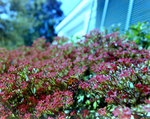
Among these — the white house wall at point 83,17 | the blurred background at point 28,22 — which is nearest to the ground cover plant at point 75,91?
the white house wall at point 83,17

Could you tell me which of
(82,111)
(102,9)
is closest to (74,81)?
(82,111)

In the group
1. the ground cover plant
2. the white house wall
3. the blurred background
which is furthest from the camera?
the blurred background

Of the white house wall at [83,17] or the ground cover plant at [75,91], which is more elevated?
the white house wall at [83,17]

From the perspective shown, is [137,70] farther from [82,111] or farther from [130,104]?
[82,111]

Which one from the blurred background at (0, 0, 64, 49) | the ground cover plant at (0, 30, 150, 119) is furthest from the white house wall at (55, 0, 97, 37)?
the ground cover plant at (0, 30, 150, 119)

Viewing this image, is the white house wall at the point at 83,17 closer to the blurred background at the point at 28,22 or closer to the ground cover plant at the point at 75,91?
the blurred background at the point at 28,22

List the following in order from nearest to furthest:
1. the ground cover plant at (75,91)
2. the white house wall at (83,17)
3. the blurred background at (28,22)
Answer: the ground cover plant at (75,91) < the white house wall at (83,17) < the blurred background at (28,22)

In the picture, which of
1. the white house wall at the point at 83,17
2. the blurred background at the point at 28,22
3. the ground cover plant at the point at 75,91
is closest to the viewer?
the ground cover plant at the point at 75,91

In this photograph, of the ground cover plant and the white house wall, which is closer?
the ground cover plant

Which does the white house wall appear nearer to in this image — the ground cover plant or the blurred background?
the blurred background

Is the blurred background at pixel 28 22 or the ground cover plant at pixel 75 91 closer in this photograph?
the ground cover plant at pixel 75 91

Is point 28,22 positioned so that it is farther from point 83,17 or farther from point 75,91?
point 75,91

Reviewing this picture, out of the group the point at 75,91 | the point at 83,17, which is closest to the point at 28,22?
the point at 83,17

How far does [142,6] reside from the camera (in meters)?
2.08
